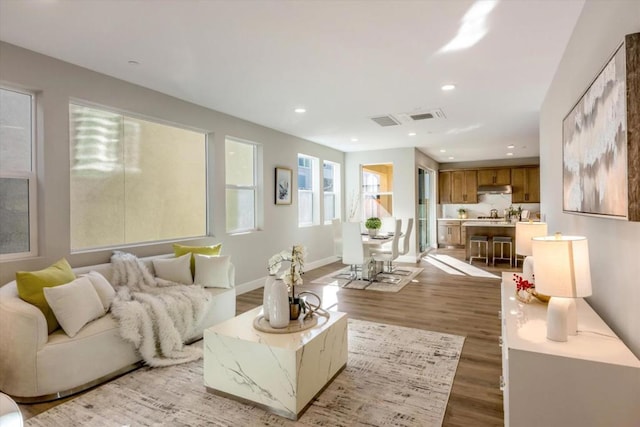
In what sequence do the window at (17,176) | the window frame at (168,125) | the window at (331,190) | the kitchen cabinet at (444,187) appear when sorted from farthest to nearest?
the kitchen cabinet at (444,187)
the window at (331,190)
the window frame at (168,125)
the window at (17,176)

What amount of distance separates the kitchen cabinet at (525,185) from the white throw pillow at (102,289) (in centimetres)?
1025

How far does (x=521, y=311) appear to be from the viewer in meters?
2.04

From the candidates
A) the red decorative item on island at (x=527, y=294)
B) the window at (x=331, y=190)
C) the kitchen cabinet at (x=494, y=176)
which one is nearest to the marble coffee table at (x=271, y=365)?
the red decorative item on island at (x=527, y=294)

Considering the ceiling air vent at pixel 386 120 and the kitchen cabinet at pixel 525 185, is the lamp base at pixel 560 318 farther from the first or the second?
the kitchen cabinet at pixel 525 185

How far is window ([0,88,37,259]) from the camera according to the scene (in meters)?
2.90

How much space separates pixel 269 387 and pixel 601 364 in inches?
67.7

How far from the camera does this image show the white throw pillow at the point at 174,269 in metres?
3.68

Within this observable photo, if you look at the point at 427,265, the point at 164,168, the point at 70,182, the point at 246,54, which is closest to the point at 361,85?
the point at 246,54

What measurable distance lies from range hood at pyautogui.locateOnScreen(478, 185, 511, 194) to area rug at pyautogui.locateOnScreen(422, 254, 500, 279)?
2804 millimetres

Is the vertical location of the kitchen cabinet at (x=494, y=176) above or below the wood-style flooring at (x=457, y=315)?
above

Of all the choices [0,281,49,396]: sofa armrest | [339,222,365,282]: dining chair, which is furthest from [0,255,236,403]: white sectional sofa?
[339,222,365,282]: dining chair

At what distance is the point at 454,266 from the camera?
740 cm

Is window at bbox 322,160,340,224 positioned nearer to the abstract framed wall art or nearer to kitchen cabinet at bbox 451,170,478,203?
kitchen cabinet at bbox 451,170,478,203

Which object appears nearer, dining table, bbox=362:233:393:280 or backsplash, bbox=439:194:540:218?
dining table, bbox=362:233:393:280
